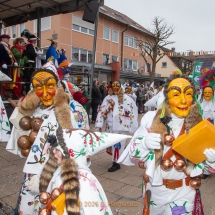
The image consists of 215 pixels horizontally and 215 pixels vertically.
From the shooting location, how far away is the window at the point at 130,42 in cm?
2409

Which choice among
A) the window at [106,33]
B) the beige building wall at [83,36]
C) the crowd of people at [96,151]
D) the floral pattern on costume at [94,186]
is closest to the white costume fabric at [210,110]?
the crowd of people at [96,151]

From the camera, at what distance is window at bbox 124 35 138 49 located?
24.1 metres

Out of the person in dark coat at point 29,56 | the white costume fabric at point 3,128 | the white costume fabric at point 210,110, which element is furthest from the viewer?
the person in dark coat at point 29,56

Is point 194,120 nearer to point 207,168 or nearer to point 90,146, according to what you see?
point 207,168

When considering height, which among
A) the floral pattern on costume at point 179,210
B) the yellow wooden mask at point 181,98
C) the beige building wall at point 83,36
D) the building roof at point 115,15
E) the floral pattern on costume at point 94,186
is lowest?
the floral pattern on costume at point 179,210

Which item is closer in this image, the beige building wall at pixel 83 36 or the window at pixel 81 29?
the beige building wall at pixel 83 36

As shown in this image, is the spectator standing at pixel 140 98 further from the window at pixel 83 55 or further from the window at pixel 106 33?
the window at pixel 106 33

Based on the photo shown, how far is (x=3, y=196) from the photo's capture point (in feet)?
11.3

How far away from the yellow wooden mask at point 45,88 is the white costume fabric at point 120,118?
2444 millimetres

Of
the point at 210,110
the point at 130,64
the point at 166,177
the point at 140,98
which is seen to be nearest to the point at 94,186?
the point at 166,177

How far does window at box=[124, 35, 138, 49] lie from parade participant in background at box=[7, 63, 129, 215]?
22511 millimetres

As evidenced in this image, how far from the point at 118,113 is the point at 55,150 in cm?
320

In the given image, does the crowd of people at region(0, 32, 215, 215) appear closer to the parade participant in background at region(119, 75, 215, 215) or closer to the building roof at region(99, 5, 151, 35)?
the parade participant in background at region(119, 75, 215, 215)

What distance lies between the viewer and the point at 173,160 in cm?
211
